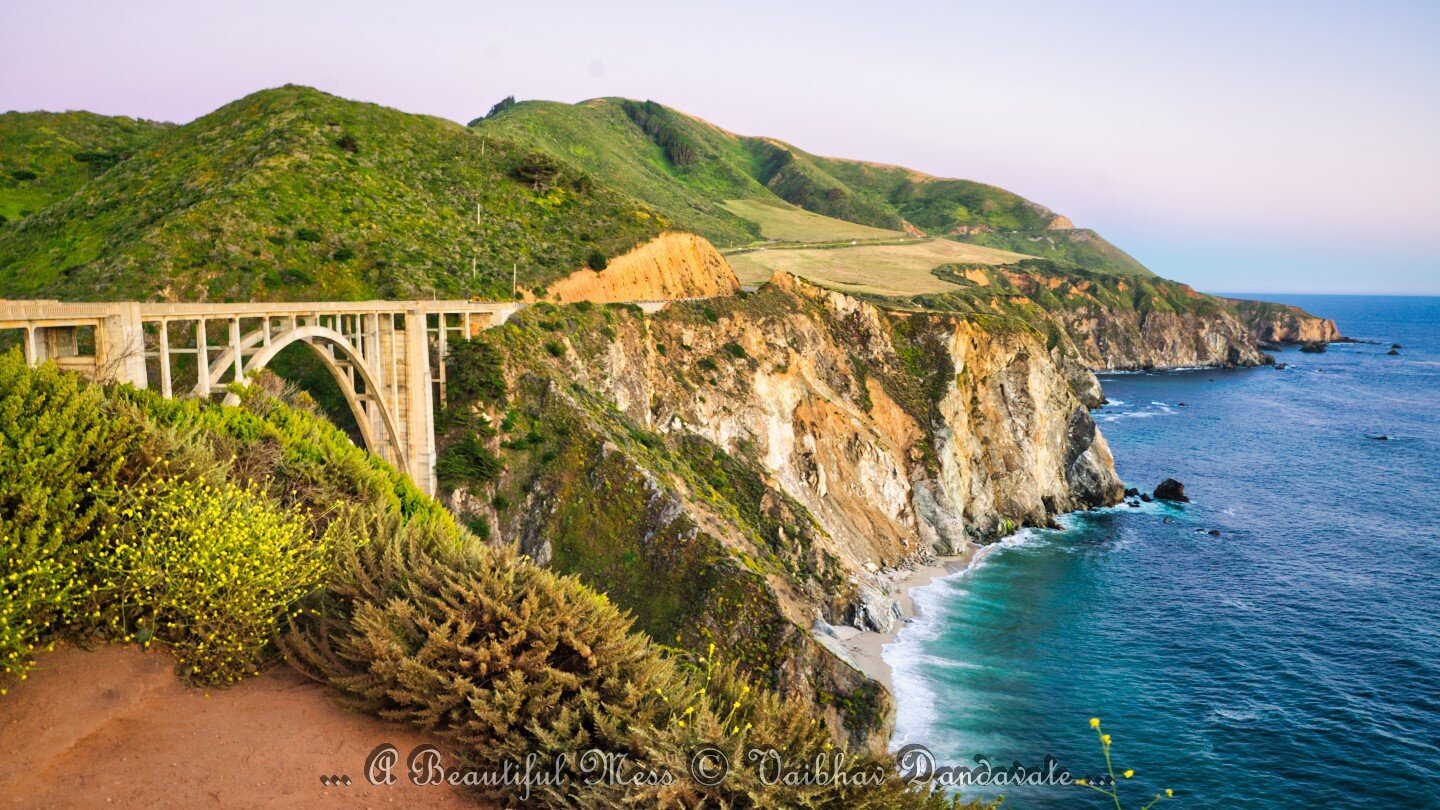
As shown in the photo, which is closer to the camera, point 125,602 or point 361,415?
point 125,602

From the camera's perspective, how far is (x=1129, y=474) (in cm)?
8181

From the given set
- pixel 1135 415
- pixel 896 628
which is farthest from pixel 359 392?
pixel 1135 415

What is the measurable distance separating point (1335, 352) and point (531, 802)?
23115 centimetres

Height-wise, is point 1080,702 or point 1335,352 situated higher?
point 1335,352

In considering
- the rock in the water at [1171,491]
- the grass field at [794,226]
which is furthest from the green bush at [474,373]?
the grass field at [794,226]

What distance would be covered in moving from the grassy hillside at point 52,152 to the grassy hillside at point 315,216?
12.1 m

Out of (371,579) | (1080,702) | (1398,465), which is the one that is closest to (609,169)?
(1398,465)

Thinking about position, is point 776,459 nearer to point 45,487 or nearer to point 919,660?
point 919,660

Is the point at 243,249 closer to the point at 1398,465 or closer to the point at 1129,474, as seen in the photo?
the point at 1129,474

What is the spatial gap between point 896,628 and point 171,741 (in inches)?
1569

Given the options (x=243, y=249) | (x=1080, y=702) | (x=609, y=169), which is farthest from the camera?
(x=609, y=169)

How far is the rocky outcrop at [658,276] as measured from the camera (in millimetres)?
59031

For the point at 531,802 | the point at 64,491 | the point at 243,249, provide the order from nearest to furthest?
the point at 531,802
the point at 64,491
the point at 243,249

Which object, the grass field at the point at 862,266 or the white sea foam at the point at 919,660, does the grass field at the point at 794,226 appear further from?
the white sea foam at the point at 919,660
